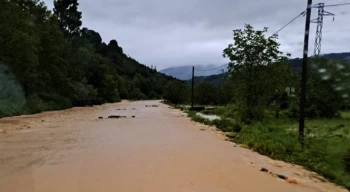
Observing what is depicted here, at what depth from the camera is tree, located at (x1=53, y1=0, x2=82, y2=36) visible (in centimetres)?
6034

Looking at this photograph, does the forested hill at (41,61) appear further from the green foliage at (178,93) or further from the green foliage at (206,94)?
the green foliage at (178,93)

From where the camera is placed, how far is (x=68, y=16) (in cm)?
6050

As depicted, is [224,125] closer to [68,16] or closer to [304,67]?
[304,67]

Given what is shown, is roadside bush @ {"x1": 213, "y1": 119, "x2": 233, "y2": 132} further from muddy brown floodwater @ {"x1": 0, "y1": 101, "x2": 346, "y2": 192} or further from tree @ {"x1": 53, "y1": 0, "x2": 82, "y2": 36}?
tree @ {"x1": 53, "y1": 0, "x2": 82, "y2": 36}

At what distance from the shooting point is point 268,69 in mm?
25312

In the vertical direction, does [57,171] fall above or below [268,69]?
below

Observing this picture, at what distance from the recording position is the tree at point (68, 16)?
198 ft

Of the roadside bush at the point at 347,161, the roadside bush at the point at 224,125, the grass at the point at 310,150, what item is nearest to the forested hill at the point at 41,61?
the roadside bush at the point at 224,125

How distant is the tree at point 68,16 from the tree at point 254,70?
41117mm

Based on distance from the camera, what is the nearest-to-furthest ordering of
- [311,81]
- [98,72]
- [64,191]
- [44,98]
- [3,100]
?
[64,191]
[3,100]
[311,81]
[44,98]
[98,72]

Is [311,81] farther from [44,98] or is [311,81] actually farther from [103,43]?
A: [103,43]

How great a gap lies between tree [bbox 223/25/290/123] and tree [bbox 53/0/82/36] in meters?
41.1

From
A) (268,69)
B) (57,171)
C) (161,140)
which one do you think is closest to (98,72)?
(268,69)

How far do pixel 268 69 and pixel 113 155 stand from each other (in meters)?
15.1
